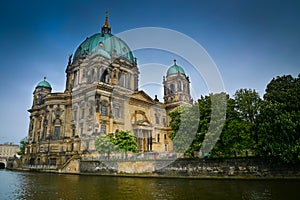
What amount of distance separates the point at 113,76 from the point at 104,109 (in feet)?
39.6

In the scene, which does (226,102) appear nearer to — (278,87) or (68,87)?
(278,87)

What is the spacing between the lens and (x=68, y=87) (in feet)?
174

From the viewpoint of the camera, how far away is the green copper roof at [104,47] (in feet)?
169

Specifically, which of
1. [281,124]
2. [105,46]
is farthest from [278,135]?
[105,46]

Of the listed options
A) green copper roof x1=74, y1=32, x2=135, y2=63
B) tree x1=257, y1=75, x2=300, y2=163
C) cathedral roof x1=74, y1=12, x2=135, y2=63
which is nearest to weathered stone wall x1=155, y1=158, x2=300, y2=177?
tree x1=257, y1=75, x2=300, y2=163

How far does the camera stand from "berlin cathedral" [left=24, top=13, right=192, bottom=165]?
4131 centimetres

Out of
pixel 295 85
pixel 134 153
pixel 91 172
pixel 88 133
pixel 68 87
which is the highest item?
pixel 68 87

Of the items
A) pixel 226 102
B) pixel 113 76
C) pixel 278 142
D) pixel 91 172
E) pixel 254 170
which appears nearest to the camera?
pixel 278 142

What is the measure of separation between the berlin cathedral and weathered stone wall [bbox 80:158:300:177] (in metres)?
8.35

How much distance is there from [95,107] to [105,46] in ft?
62.8

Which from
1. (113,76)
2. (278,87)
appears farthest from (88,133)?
(278,87)

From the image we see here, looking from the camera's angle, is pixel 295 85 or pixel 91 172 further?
pixel 91 172

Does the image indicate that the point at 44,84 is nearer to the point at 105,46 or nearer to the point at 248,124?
the point at 105,46

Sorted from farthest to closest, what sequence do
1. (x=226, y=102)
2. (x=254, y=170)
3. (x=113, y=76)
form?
(x=113, y=76) < (x=226, y=102) < (x=254, y=170)
